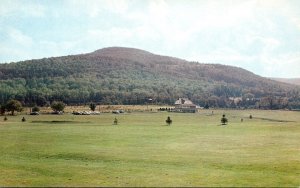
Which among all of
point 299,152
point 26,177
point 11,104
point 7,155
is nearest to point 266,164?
point 299,152

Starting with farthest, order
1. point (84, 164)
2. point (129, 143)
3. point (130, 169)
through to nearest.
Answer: point (129, 143) → point (84, 164) → point (130, 169)

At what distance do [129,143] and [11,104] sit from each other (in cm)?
10925

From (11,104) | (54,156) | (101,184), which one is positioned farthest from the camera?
(11,104)

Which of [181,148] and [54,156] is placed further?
[181,148]

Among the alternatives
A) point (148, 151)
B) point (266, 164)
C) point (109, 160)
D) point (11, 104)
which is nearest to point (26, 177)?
point (109, 160)

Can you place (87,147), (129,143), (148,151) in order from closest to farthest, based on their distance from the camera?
(148,151)
(87,147)
(129,143)

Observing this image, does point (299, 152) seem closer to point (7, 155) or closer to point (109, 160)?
point (109, 160)

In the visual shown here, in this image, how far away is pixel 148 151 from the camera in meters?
47.2

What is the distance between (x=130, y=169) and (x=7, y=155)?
16415mm

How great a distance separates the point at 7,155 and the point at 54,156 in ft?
17.7

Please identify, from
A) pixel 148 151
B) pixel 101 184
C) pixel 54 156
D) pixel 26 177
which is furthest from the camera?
pixel 148 151

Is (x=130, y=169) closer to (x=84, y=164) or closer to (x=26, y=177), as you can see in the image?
(x=84, y=164)

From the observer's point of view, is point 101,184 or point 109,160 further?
point 109,160

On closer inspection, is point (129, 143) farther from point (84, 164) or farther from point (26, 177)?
point (26, 177)
